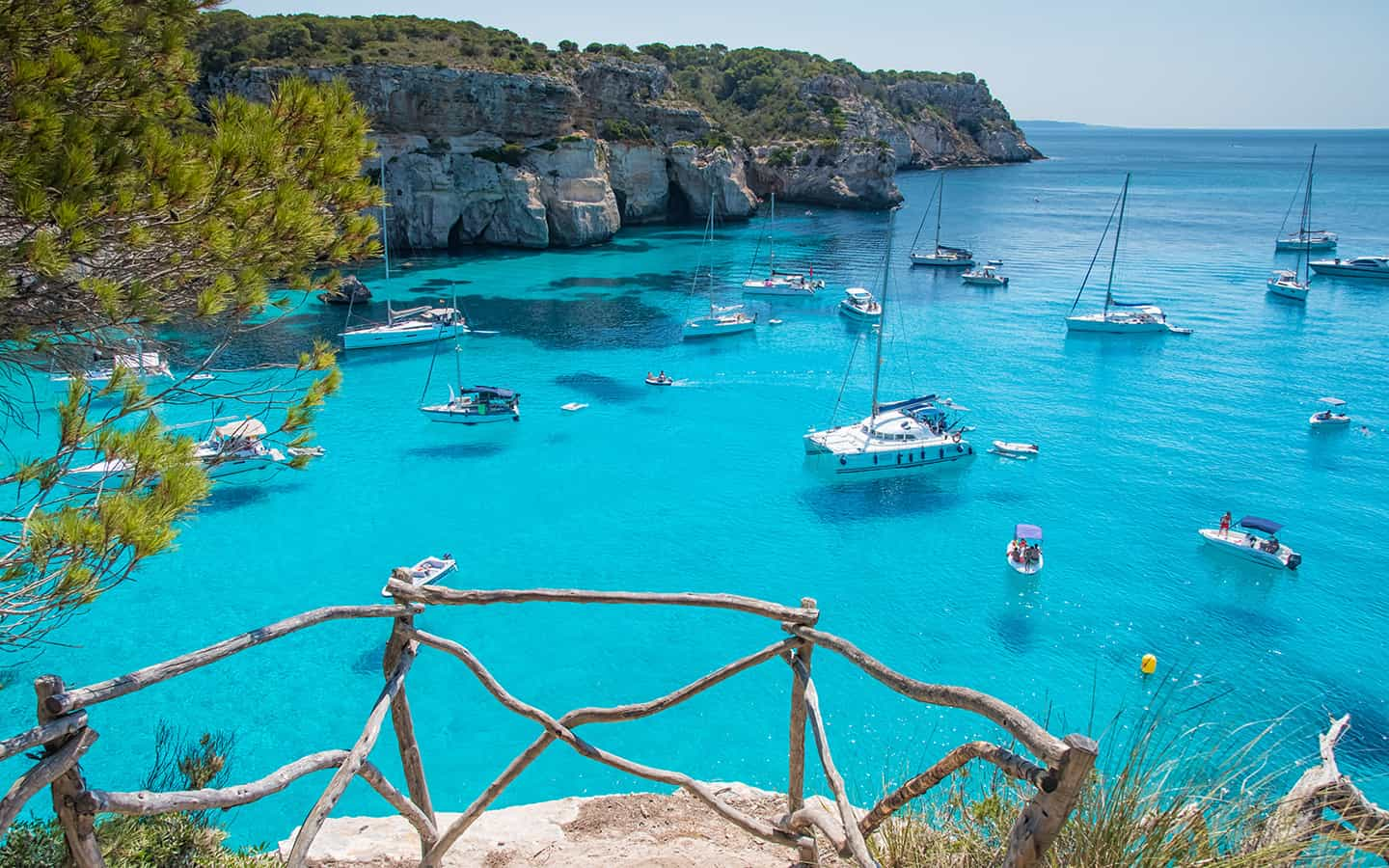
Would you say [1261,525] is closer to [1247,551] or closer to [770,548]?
[1247,551]

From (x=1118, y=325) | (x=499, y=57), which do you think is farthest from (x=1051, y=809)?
(x=499, y=57)

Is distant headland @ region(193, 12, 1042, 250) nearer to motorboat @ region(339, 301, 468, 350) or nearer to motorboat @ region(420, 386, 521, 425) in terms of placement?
motorboat @ region(339, 301, 468, 350)

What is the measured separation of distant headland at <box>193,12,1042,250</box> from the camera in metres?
54.8

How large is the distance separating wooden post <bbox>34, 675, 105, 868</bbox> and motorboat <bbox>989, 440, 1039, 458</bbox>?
27847mm

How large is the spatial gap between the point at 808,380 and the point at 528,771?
2390 cm

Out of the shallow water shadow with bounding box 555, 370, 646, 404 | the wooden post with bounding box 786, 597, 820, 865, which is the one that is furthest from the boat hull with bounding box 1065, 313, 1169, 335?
the wooden post with bounding box 786, 597, 820, 865

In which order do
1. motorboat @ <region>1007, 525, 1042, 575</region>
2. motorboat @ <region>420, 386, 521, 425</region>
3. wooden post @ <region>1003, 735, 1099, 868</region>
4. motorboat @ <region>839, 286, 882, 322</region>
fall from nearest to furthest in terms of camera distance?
1. wooden post @ <region>1003, 735, 1099, 868</region>
2. motorboat @ <region>1007, 525, 1042, 575</region>
3. motorboat @ <region>420, 386, 521, 425</region>
4. motorboat @ <region>839, 286, 882, 322</region>

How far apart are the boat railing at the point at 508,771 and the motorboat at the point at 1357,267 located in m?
66.4

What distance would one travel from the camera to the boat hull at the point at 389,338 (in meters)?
38.2

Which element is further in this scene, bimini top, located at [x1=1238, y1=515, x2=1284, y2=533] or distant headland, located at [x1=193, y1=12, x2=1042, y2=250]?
distant headland, located at [x1=193, y1=12, x2=1042, y2=250]

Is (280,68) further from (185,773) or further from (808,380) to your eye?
(185,773)

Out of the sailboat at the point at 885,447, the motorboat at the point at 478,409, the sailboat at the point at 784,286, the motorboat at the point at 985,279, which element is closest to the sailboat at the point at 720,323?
the sailboat at the point at 784,286

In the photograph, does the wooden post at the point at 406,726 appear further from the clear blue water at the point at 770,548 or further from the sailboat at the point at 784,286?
the sailboat at the point at 784,286

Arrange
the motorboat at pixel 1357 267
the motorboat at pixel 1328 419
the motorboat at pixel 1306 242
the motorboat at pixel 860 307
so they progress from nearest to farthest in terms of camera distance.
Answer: the motorboat at pixel 1328 419, the motorboat at pixel 860 307, the motorboat at pixel 1357 267, the motorboat at pixel 1306 242
